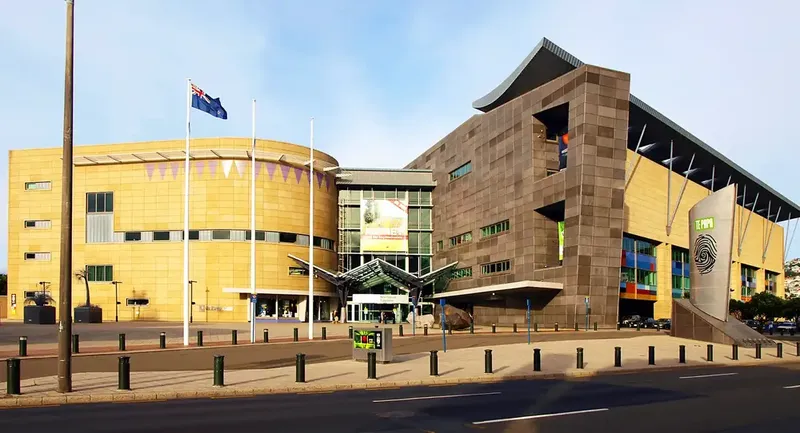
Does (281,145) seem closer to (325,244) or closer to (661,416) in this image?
(325,244)

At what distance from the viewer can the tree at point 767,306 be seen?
250ft

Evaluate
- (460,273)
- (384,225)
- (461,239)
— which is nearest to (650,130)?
(461,239)

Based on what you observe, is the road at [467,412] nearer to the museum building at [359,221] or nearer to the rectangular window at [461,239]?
the museum building at [359,221]

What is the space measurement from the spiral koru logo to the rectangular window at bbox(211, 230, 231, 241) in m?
51.5

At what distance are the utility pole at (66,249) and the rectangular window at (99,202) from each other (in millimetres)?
63690

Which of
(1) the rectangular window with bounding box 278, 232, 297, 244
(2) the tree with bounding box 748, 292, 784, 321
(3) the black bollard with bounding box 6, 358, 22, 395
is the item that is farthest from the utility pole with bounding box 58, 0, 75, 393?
(2) the tree with bounding box 748, 292, 784, 321

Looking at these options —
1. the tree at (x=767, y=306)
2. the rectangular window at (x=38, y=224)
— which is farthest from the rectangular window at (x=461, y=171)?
the rectangular window at (x=38, y=224)

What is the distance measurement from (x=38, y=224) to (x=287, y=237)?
29876 mm

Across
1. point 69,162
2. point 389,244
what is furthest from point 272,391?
point 389,244

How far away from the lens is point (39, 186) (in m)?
77.6

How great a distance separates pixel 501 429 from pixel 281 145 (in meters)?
66.6

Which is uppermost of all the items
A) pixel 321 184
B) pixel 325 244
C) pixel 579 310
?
pixel 321 184

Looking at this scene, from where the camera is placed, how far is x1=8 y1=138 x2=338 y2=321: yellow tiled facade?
241 ft

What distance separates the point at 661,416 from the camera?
43.8ft
